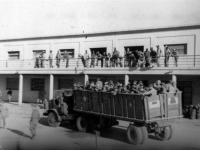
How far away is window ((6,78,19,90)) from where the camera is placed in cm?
2439

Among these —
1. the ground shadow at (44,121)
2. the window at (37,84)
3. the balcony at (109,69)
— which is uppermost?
the balcony at (109,69)

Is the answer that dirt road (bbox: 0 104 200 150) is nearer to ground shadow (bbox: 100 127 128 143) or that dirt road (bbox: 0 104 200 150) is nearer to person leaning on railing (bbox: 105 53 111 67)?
ground shadow (bbox: 100 127 128 143)

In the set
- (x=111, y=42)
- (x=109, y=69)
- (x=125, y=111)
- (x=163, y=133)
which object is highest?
(x=111, y=42)

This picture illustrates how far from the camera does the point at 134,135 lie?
9.22 meters

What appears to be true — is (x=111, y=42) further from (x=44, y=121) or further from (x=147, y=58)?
(x=44, y=121)

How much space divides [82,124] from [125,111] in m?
3.00

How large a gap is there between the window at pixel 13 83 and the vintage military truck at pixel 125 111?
13311 mm

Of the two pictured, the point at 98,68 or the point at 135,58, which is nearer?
the point at 135,58

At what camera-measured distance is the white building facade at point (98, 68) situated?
16875 mm

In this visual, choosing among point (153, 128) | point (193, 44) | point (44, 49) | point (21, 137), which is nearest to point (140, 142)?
point (153, 128)

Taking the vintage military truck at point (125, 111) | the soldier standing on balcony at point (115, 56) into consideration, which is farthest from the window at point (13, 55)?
the vintage military truck at point (125, 111)

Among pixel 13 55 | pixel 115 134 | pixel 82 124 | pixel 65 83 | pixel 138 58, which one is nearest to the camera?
pixel 115 134

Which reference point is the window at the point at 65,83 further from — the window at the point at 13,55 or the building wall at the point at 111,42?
the window at the point at 13,55

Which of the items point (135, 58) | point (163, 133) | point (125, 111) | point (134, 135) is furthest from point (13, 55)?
point (163, 133)
